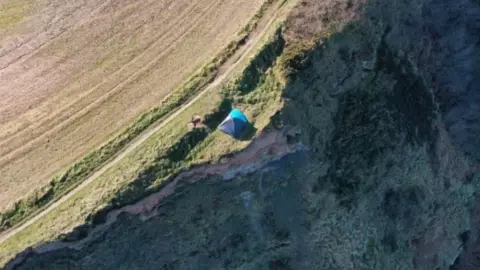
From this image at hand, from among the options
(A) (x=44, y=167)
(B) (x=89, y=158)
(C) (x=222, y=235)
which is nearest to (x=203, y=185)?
(C) (x=222, y=235)

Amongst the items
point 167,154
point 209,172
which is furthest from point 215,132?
point 167,154

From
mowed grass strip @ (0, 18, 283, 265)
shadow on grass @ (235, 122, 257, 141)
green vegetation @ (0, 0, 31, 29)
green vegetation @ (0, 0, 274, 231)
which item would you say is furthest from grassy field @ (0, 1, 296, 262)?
green vegetation @ (0, 0, 31, 29)

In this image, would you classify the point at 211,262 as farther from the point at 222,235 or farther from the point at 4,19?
the point at 4,19

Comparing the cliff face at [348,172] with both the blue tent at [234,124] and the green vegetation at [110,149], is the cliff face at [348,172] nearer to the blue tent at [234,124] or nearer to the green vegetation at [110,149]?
the blue tent at [234,124]

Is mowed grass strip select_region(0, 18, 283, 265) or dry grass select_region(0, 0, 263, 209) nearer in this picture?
mowed grass strip select_region(0, 18, 283, 265)

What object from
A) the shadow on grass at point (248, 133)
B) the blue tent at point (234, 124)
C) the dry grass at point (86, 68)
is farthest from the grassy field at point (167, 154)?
the dry grass at point (86, 68)

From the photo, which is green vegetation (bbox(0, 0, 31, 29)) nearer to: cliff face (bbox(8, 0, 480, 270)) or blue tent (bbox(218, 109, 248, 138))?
cliff face (bbox(8, 0, 480, 270))
